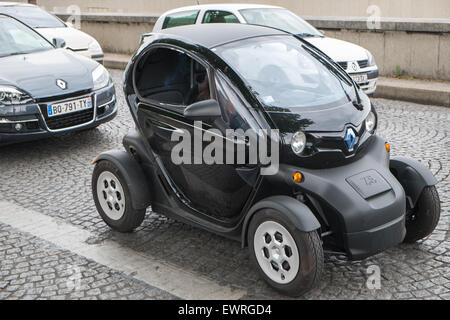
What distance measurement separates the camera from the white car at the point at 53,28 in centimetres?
1199

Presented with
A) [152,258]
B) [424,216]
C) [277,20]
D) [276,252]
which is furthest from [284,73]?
→ [277,20]

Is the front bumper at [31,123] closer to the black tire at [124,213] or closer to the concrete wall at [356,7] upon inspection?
the black tire at [124,213]

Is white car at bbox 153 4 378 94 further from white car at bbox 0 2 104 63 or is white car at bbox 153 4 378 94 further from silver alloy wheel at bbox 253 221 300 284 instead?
silver alloy wheel at bbox 253 221 300 284

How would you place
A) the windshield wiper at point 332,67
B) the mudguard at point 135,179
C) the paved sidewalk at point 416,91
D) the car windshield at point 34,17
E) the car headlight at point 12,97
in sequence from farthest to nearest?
the car windshield at point 34,17
the paved sidewalk at point 416,91
the car headlight at point 12,97
the mudguard at point 135,179
the windshield wiper at point 332,67

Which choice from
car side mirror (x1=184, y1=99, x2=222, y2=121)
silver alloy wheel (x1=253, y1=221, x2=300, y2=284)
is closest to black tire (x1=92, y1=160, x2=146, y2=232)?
car side mirror (x1=184, y1=99, x2=222, y2=121)

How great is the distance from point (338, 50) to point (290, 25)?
99 cm

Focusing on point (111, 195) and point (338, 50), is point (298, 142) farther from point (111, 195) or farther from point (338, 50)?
point (338, 50)

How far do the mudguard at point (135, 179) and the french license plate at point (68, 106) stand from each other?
2507 mm

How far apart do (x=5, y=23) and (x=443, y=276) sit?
670 centimetres

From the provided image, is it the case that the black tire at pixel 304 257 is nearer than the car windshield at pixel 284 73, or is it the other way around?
the black tire at pixel 304 257

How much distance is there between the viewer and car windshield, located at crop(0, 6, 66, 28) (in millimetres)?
12273

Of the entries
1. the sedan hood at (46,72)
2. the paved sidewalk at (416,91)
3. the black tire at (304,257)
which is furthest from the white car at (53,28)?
the black tire at (304,257)

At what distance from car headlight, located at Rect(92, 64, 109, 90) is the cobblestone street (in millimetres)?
1313

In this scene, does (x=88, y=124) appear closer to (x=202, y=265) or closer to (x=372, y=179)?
(x=202, y=265)
